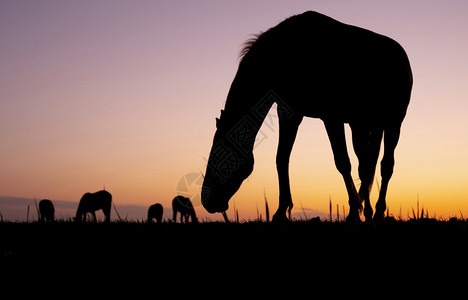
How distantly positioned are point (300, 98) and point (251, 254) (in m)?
3.54

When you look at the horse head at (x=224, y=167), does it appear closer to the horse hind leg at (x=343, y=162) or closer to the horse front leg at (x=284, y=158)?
the horse front leg at (x=284, y=158)

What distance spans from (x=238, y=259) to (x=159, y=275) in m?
0.72

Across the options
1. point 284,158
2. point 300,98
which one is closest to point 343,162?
point 284,158

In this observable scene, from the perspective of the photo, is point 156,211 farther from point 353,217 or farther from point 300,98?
point 300,98

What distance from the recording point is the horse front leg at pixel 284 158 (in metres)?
7.91

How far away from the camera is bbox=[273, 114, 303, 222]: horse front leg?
7.91 meters

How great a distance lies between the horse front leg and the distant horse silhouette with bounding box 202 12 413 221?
14 mm

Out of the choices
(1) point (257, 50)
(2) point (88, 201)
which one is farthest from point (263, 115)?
(2) point (88, 201)

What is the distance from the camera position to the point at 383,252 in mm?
5027

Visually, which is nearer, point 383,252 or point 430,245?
point 383,252

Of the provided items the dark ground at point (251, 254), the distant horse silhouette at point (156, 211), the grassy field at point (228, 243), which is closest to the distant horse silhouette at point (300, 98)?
the grassy field at point (228, 243)

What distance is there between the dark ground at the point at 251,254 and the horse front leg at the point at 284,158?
1244mm

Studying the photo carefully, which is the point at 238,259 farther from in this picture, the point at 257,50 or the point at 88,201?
the point at 88,201

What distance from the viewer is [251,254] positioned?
16.1 ft
